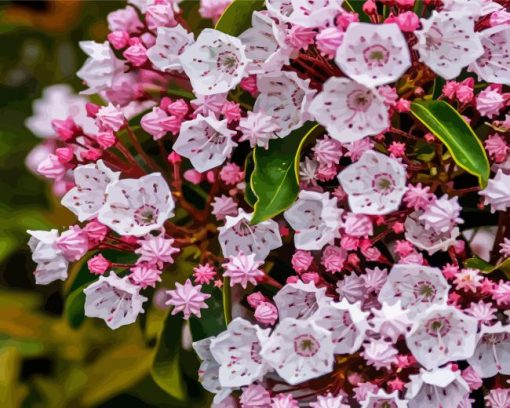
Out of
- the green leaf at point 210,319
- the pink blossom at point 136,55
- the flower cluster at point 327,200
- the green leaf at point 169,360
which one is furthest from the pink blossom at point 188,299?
the pink blossom at point 136,55

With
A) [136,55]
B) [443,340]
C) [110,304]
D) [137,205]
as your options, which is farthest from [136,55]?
[443,340]

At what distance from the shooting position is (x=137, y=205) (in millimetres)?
1076

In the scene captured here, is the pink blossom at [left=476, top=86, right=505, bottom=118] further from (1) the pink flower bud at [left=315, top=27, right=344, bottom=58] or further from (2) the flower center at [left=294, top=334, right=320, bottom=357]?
(2) the flower center at [left=294, top=334, right=320, bottom=357]

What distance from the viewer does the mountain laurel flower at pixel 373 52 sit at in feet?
3.00

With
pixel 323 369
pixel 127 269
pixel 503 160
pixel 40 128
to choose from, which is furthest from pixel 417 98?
pixel 40 128

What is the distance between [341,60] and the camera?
91 centimetres

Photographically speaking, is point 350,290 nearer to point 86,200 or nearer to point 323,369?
point 323,369

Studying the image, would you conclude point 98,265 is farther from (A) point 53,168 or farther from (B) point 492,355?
(B) point 492,355

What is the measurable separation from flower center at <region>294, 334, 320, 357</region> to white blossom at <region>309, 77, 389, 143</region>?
0.23 meters

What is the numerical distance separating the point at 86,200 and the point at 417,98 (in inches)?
17.1

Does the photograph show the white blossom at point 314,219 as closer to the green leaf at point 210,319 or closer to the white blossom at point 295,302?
the white blossom at point 295,302

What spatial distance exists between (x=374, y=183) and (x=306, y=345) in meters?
0.20

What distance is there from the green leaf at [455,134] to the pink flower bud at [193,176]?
14.1 inches

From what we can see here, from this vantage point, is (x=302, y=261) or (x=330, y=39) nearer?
(x=330, y=39)
